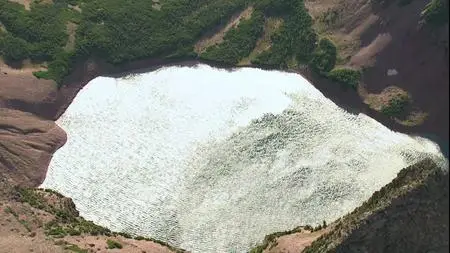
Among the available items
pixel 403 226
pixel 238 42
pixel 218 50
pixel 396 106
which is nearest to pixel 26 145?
pixel 218 50

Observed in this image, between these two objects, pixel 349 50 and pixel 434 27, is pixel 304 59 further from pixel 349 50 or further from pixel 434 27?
pixel 434 27

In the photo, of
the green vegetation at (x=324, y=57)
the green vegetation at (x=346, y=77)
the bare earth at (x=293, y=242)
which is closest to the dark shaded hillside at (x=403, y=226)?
the bare earth at (x=293, y=242)

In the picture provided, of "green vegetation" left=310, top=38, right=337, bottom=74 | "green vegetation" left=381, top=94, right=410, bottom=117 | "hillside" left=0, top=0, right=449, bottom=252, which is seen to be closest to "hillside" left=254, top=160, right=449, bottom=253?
"hillside" left=0, top=0, right=449, bottom=252

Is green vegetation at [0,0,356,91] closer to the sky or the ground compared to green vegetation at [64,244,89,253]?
closer to the sky

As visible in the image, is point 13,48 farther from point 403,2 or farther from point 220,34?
point 403,2

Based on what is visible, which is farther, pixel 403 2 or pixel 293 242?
pixel 403 2

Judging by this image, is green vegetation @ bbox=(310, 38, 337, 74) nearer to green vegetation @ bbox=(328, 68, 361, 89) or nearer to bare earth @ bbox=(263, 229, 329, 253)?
green vegetation @ bbox=(328, 68, 361, 89)

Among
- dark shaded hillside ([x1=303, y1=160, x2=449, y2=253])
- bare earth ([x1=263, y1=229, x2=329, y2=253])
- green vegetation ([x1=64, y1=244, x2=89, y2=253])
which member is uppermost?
dark shaded hillside ([x1=303, y1=160, x2=449, y2=253])
